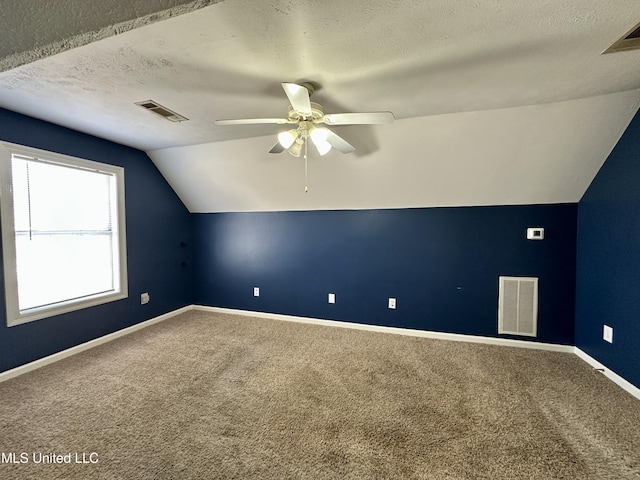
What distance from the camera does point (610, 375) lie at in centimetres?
239

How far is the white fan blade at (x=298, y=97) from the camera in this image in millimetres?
1480

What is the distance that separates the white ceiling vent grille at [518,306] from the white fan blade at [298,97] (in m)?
2.91

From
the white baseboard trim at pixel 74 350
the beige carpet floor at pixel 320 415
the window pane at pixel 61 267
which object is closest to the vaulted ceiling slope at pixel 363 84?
the window pane at pixel 61 267

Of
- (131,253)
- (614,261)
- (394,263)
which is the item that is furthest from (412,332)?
(131,253)

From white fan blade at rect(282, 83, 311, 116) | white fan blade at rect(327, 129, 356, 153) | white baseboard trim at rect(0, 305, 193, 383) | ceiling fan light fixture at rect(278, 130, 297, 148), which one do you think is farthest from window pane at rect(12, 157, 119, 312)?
white fan blade at rect(327, 129, 356, 153)

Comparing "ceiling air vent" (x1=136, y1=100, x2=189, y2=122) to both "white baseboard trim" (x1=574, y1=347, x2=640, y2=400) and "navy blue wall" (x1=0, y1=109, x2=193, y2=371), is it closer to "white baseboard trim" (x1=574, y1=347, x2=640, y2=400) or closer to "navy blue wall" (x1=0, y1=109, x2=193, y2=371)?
"navy blue wall" (x1=0, y1=109, x2=193, y2=371)

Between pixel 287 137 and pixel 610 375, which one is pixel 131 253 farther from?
pixel 610 375

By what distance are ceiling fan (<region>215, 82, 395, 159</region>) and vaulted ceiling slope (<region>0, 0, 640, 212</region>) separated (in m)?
0.23

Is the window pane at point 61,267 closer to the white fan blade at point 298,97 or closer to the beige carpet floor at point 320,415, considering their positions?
the beige carpet floor at point 320,415

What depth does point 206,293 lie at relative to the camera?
14.7 ft

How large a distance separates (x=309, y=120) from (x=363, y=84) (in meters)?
0.45

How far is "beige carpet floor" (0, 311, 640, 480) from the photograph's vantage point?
1.55 metres

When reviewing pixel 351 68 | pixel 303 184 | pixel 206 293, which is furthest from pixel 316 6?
pixel 206 293

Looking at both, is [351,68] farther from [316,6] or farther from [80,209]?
[80,209]
